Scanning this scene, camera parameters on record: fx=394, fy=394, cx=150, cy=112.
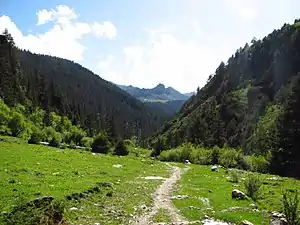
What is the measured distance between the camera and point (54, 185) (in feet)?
109

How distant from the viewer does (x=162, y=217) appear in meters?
27.2

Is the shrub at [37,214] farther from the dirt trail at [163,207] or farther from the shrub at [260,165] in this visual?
the shrub at [260,165]

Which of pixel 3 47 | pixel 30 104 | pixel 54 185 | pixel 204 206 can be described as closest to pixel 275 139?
pixel 204 206

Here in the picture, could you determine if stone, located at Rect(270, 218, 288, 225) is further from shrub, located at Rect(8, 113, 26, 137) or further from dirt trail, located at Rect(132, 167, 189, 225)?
shrub, located at Rect(8, 113, 26, 137)

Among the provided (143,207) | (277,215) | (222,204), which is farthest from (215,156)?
(143,207)

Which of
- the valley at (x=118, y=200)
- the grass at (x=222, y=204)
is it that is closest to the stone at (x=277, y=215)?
the valley at (x=118, y=200)

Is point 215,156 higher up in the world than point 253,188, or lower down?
higher up

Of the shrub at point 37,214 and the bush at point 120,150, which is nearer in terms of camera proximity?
the shrub at point 37,214

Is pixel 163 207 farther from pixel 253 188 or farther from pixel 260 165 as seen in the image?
pixel 260 165

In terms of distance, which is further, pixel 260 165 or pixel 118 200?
pixel 260 165

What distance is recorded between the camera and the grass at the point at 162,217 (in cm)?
2619

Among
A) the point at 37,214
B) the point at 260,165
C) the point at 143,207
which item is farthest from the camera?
the point at 260,165

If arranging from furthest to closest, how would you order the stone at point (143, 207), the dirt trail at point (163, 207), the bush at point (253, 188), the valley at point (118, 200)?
the bush at point (253, 188) → the stone at point (143, 207) → the dirt trail at point (163, 207) → the valley at point (118, 200)

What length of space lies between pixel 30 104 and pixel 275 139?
104 metres
